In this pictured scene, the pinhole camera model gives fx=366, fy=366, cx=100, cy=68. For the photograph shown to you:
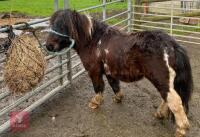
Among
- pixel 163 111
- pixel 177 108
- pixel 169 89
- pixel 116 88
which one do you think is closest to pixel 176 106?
pixel 177 108

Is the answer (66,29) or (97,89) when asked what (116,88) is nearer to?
(97,89)

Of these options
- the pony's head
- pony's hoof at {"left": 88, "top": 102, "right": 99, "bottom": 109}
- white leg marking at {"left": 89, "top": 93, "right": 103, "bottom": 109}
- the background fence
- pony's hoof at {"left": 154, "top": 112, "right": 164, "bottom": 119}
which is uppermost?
the pony's head

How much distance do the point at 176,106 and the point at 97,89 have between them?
4.07 ft

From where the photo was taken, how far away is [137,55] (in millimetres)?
4062

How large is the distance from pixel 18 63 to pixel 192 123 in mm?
2171

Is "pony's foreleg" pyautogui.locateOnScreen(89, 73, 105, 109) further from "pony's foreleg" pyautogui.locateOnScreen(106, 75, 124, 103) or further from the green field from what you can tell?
the green field

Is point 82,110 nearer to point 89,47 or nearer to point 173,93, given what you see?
point 89,47

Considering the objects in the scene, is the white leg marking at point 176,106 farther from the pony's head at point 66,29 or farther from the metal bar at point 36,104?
the metal bar at point 36,104

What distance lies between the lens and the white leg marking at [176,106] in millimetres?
3871

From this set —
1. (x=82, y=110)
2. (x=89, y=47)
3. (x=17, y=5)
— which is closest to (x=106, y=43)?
(x=89, y=47)

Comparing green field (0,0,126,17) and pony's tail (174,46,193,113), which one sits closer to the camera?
pony's tail (174,46,193,113)

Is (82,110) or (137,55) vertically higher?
(137,55)
